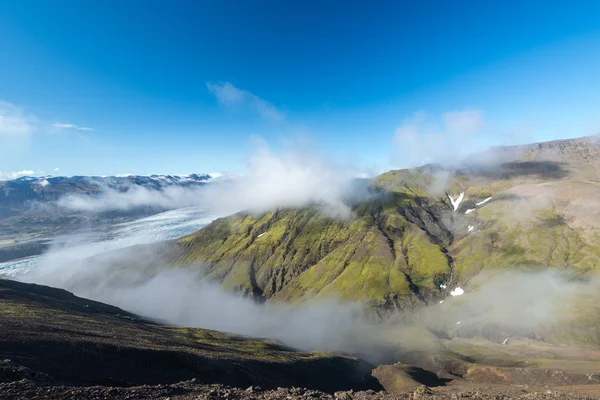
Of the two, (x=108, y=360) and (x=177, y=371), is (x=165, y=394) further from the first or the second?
(x=177, y=371)

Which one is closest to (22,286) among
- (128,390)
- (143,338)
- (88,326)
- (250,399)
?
(88,326)

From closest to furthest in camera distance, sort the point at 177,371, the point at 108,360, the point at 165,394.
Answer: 1. the point at 165,394
2. the point at 108,360
3. the point at 177,371

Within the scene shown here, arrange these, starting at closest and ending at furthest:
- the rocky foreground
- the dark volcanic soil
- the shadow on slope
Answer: the rocky foreground < the dark volcanic soil < the shadow on slope

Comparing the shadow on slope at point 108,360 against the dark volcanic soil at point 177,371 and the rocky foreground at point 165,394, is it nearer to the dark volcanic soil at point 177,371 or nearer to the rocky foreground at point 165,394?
the dark volcanic soil at point 177,371

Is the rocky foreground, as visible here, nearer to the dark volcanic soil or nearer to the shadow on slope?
the dark volcanic soil

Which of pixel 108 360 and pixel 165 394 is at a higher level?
pixel 165 394

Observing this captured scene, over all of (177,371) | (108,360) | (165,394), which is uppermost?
(165,394)

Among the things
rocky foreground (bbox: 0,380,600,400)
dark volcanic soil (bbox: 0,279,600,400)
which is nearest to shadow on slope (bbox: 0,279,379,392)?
dark volcanic soil (bbox: 0,279,600,400)

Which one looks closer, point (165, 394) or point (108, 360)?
point (165, 394)

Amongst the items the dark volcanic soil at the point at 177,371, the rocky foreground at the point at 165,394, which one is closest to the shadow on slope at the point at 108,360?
the dark volcanic soil at the point at 177,371

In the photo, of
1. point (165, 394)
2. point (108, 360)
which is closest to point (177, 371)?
point (108, 360)

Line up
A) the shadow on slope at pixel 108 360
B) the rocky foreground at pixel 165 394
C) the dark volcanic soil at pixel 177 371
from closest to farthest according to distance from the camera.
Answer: the rocky foreground at pixel 165 394 → the dark volcanic soil at pixel 177 371 → the shadow on slope at pixel 108 360
